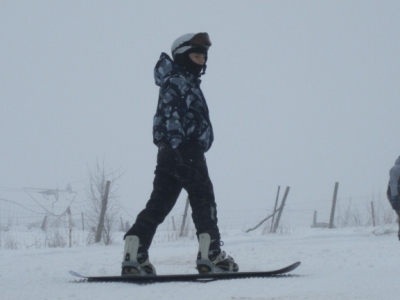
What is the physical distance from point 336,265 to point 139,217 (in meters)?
1.49

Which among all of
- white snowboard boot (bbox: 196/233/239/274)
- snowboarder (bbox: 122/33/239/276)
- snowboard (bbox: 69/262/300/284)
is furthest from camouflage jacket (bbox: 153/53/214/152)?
snowboard (bbox: 69/262/300/284)

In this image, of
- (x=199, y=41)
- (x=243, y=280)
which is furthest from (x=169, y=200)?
(x=199, y=41)

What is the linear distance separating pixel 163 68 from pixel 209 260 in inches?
51.3

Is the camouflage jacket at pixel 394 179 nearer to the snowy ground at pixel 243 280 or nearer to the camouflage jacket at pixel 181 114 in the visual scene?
the snowy ground at pixel 243 280

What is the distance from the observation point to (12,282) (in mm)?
3186

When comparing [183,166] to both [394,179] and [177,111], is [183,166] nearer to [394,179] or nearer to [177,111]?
[177,111]

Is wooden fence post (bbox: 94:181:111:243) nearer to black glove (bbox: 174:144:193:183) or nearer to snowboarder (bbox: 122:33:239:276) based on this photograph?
snowboarder (bbox: 122:33:239:276)

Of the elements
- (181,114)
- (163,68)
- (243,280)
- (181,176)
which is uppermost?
(163,68)

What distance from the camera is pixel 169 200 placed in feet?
11.5

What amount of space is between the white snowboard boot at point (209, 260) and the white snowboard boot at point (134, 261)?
31 cm

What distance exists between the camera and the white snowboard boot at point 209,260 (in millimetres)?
3264

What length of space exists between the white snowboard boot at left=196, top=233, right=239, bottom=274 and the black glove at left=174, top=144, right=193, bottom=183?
1.22 feet

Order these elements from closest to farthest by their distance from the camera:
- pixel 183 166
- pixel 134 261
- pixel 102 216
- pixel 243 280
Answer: pixel 243 280 < pixel 134 261 < pixel 183 166 < pixel 102 216

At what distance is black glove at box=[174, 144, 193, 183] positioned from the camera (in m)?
3.37
